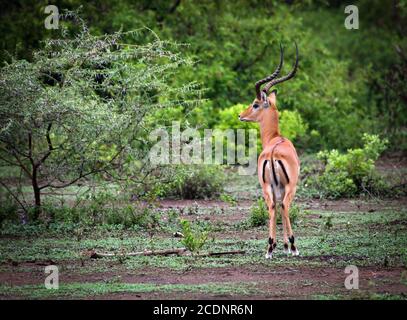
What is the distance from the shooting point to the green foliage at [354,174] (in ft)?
49.1

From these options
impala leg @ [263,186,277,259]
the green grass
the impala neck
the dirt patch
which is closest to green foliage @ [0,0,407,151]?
the impala neck

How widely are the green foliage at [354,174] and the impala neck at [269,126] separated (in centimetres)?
386

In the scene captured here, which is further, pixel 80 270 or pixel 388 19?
pixel 388 19

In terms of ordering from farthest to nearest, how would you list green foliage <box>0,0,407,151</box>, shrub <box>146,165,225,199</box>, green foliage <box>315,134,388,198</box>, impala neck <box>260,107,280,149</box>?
green foliage <box>0,0,407,151</box>
green foliage <box>315,134,388,198</box>
shrub <box>146,165,225,199</box>
impala neck <box>260,107,280,149</box>

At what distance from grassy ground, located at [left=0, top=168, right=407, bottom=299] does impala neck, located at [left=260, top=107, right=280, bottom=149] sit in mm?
1303

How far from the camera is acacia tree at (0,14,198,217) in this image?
11.4 meters

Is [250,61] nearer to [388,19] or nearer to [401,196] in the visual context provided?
[401,196]

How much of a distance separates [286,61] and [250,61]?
90 cm

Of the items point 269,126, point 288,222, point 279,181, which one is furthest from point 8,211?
point 288,222

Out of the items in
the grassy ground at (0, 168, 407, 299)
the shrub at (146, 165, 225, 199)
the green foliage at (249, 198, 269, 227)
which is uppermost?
the shrub at (146, 165, 225, 199)

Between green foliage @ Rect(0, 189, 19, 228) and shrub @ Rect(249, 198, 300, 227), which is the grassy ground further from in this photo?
green foliage @ Rect(0, 189, 19, 228)

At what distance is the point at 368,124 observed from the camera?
2034cm
